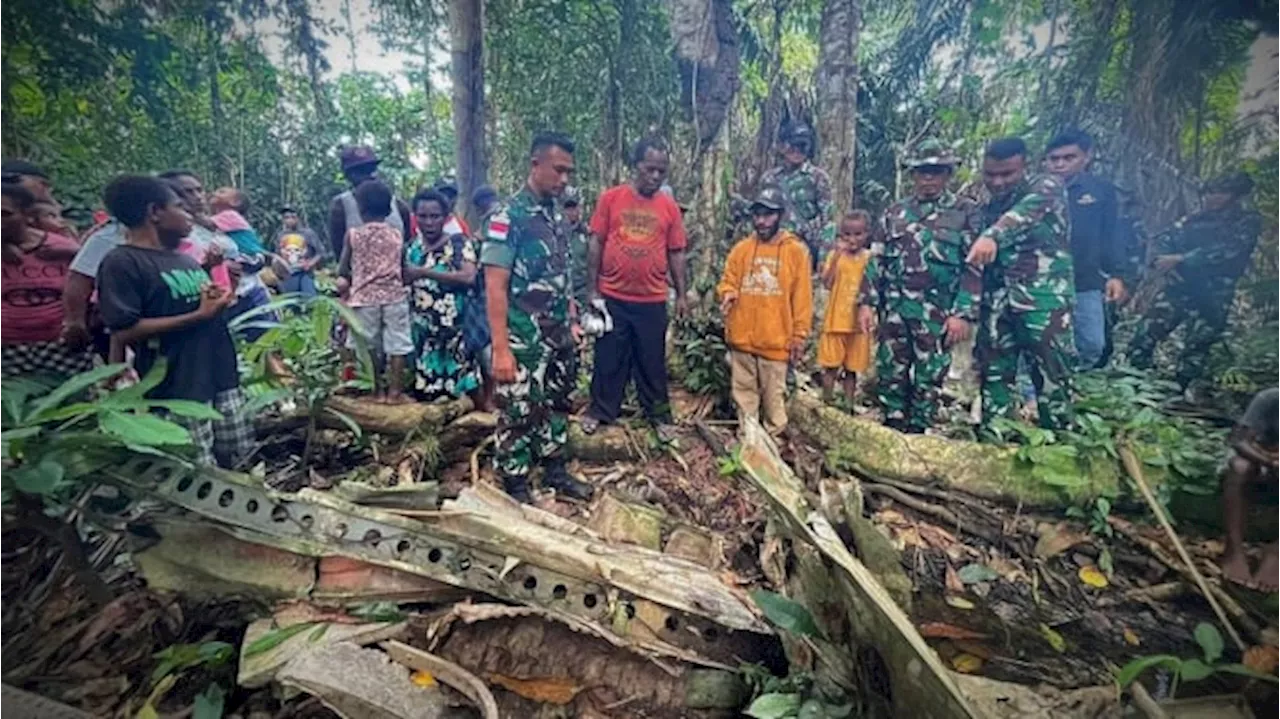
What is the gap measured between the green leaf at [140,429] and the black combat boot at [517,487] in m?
1.33

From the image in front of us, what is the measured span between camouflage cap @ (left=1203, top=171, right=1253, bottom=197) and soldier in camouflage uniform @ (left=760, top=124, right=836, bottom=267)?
1.48 metres

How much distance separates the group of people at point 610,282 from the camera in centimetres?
155

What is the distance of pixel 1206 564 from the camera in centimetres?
153

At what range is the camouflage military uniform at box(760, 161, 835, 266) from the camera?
3.03 m

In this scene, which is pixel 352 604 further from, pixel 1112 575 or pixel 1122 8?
pixel 1122 8

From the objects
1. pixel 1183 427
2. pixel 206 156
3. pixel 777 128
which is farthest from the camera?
pixel 777 128

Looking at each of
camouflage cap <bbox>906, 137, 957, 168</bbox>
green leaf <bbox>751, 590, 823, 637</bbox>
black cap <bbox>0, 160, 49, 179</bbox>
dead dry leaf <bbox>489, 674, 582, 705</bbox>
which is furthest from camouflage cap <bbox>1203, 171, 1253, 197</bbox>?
black cap <bbox>0, 160, 49, 179</bbox>

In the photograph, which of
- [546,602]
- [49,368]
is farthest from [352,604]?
[49,368]

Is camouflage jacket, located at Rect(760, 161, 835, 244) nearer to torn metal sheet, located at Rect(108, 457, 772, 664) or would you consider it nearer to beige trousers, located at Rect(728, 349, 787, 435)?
beige trousers, located at Rect(728, 349, 787, 435)

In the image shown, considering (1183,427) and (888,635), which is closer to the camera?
(888,635)

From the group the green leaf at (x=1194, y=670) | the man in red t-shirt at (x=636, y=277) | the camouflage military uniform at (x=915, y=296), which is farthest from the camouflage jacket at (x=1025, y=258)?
the green leaf at (x=1194, y=670)

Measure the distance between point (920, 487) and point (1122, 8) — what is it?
5.41 ft

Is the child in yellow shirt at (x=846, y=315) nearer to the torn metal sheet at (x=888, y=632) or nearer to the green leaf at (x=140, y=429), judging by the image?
the torn metal sheet at (x=888, y=632)

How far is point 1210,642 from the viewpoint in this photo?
1225mm
